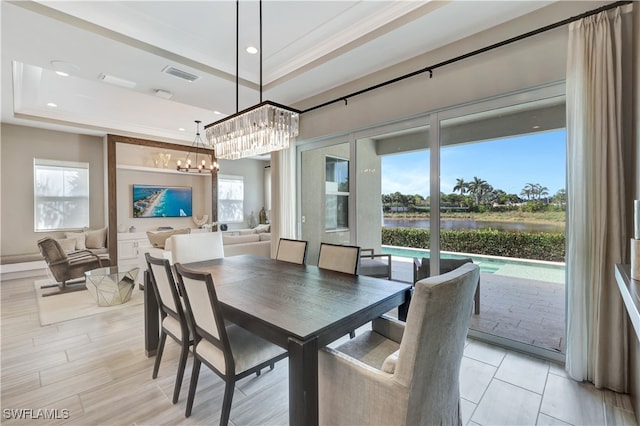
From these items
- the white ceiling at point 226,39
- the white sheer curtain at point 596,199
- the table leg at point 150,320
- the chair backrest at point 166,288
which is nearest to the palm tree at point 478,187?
the white sheer curtain at point 596,199

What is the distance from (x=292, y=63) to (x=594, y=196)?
3.16m

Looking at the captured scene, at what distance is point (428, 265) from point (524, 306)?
0.90 metres

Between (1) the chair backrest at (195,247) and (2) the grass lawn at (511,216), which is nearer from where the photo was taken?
(2) the grass lawn at (511,216)

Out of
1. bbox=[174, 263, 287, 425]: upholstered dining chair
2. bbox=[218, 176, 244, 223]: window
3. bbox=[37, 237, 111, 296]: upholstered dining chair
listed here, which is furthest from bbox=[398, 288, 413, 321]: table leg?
bbox=[218, 176, 244, 223]: window

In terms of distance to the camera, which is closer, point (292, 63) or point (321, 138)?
point (292, 63)

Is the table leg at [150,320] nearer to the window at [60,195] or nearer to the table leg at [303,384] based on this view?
the table leg at [303,384]

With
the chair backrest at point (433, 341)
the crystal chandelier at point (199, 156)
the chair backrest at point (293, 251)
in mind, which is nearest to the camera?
the chair backrest at point (433, 341)

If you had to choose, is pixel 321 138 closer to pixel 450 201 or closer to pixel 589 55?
pixel 450 201

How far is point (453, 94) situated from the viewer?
2713 millimetres

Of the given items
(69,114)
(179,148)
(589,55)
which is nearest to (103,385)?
(589,55)

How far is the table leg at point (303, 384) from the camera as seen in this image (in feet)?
3.88

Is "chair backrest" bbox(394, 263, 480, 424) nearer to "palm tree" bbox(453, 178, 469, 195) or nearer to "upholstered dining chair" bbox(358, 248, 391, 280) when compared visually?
"palm tree" bbox(453, 178, 469, 195)

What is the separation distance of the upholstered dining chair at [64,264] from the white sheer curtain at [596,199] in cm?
621

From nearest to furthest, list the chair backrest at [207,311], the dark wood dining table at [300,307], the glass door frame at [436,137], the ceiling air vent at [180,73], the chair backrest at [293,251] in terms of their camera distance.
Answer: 1. the dark wood dining table at [300,307]
2. the chair backrest at [207,311]
3. the glass door frame at [436,137]
4. the chair backrest at [293,251]
5. the ceiling air vent at [180,73]
